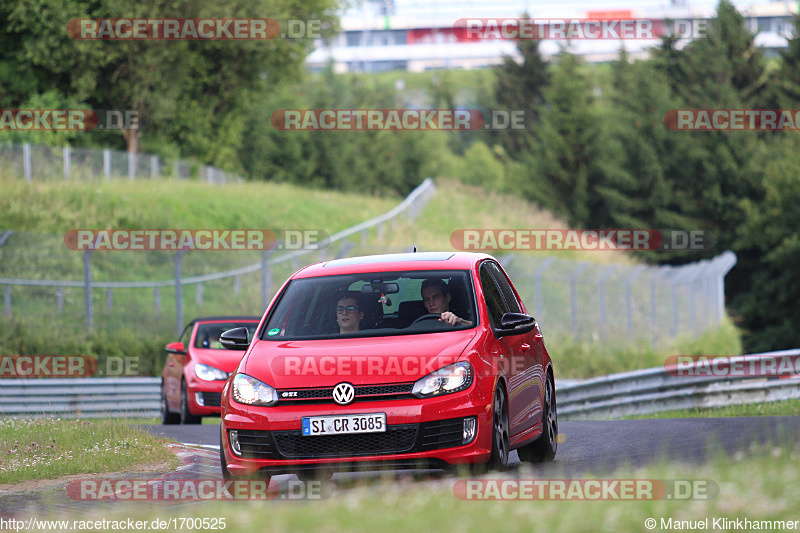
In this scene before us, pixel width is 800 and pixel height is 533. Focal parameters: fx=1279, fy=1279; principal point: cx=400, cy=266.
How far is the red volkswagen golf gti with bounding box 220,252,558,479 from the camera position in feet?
26.7

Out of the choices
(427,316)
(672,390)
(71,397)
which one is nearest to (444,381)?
(427,316)

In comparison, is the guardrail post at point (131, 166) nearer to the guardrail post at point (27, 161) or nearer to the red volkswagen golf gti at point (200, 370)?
the guardrail post at point (27, 161)

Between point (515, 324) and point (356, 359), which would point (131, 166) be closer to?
point (515, 324)

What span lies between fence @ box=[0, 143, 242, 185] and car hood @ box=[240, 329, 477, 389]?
1250 inches

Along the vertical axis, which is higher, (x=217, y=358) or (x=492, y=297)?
(x=492, y=297)

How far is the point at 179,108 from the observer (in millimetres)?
54188

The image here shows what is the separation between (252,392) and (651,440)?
14.8ft

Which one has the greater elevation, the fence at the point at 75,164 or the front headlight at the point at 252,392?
the fence at the point at 75,164

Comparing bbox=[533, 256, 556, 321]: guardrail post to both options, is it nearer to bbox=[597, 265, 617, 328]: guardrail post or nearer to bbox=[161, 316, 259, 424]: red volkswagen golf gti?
bbox=[597, 265, 617, 328]: guardrail post

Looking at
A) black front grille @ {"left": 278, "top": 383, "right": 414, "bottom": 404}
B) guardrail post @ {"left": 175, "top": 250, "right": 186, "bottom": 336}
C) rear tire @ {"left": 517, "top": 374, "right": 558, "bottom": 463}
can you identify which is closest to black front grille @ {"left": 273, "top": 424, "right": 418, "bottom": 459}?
black front grille @ {"left": 278, "top": 383, "right": 414, "bottom": 404}

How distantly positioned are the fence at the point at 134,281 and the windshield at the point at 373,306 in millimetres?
15480

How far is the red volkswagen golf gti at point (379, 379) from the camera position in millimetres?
8141

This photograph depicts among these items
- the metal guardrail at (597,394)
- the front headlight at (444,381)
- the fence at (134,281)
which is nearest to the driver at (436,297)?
the front headlight at (444,381)

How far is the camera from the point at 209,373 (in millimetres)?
17750
